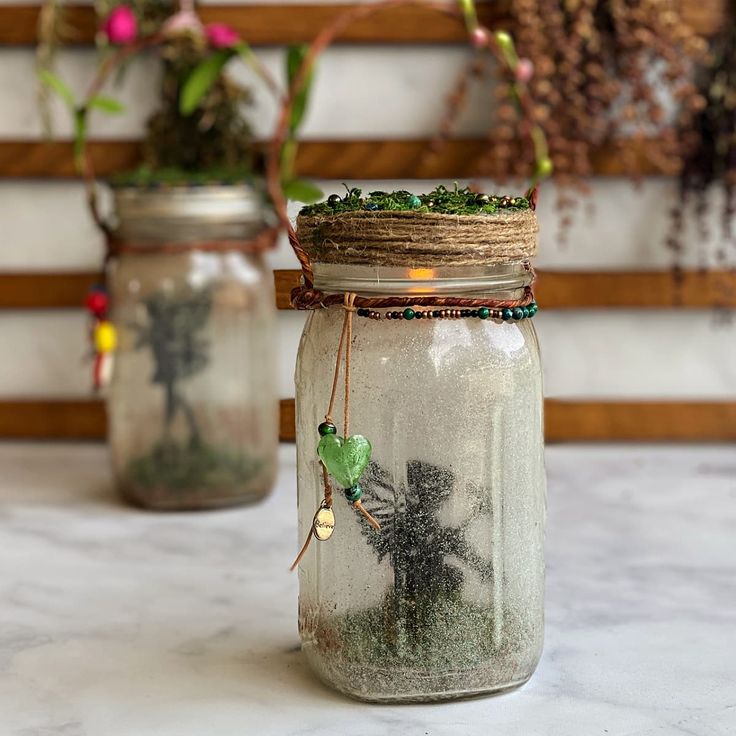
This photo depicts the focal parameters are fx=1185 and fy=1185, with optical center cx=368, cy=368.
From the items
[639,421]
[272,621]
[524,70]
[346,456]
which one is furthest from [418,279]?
[639,421]

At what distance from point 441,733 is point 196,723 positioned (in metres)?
0.14

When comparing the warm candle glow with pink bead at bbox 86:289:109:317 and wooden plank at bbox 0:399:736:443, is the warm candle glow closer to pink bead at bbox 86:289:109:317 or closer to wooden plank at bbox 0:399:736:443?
pink bead at bbox 86:289:109:317

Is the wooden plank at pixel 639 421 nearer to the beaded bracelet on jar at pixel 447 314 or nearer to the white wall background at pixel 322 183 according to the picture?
the white wall background at pixel 322 183

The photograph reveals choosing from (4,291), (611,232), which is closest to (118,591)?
(4,291)

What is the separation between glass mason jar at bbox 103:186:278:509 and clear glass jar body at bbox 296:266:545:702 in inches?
19.6

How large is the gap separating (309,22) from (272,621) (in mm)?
832

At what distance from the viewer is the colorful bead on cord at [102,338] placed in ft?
3.90

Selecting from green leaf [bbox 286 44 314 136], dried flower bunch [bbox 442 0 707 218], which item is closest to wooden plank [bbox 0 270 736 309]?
dried flower bunch [bbox 442 0 707 218]

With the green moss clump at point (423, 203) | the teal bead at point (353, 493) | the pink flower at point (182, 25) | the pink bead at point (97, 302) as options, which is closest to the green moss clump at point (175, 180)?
the pink bead at point (97, 302)

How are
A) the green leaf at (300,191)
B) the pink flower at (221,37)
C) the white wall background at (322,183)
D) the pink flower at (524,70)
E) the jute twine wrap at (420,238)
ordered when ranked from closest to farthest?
1. the jute twine wrap at (420,238)
2. the green leaf at (300,191)
3. the pink flower at (524,70)
4. the pink flower at (221,37)
5. the white wall background at (322,183)

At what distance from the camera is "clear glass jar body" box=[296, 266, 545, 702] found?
658mm

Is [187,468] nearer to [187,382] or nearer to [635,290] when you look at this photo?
[187,382]

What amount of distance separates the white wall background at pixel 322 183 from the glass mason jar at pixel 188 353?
25cm

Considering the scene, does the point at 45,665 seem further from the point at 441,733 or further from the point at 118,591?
the point at 441,733
